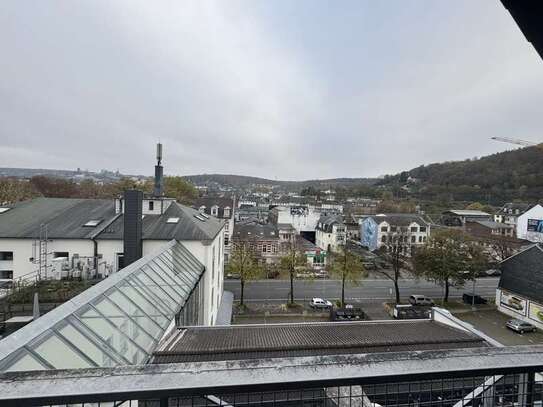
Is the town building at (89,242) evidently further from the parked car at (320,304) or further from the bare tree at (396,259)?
the bare tree at (396,259)

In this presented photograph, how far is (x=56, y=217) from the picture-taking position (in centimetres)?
1723

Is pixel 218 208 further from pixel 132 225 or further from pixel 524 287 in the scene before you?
pixel 524 287

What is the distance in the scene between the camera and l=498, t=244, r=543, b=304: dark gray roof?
2031cm

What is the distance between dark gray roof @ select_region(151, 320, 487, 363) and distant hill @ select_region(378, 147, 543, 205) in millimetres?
66637

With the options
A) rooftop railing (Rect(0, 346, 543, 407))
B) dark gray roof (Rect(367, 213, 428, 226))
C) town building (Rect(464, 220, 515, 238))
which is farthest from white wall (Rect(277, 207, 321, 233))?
rooftop railing (Rect(0, 346, 543, 407))

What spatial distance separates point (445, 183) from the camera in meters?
89.5

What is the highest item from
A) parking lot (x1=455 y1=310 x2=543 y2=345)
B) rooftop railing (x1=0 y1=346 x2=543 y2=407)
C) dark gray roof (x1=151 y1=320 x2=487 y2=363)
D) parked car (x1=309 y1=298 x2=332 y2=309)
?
rooftop railing (x1=0 y1=346 x2=543 y2=407)

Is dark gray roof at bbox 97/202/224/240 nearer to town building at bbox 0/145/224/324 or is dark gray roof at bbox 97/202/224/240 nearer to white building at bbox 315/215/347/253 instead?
town building at bbox 0/145/224/324

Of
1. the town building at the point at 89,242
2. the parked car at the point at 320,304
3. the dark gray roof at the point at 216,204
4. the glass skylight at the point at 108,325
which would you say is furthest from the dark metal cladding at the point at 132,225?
the dark gray roof at the point at 216,204

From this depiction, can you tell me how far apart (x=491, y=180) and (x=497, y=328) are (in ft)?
228

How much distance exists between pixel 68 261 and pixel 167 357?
11.0 metres

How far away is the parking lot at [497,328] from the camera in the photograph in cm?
1823

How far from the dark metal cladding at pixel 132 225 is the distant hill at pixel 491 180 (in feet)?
232

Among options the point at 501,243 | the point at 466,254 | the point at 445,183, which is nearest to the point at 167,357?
the point at 466,254
